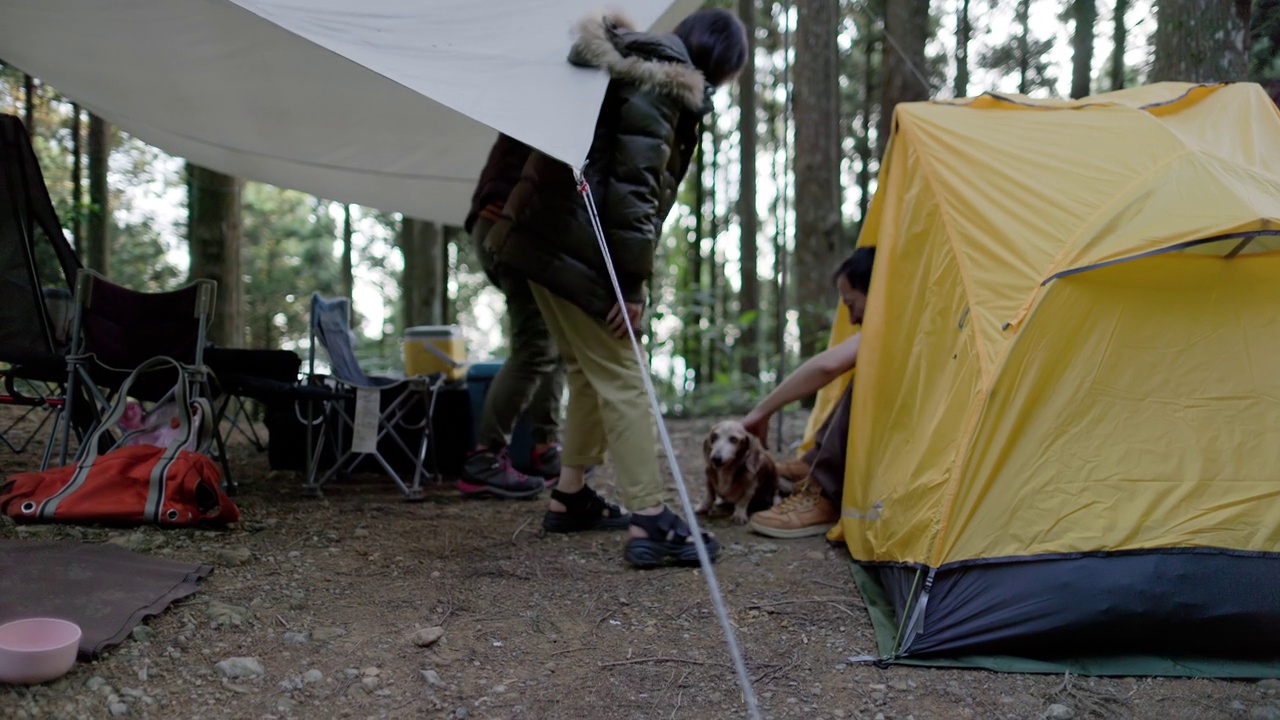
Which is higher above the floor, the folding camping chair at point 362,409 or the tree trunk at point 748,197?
the tree trunk at point 748,197

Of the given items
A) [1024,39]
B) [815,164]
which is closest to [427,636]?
[815,164]

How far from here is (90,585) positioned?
247 centimetres

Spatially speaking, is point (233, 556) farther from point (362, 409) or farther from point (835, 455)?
point (835, 455)

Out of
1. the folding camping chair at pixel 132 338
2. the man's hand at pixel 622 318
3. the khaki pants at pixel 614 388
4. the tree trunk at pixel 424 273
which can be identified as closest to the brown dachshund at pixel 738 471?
the khaki pants at pixel 614 388

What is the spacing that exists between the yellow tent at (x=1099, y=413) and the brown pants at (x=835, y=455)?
0.56 m

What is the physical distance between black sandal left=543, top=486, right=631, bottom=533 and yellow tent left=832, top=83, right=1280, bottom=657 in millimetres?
1206

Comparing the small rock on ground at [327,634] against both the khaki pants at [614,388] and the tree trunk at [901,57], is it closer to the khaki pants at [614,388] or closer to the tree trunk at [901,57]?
the khaki pants at [614,388]

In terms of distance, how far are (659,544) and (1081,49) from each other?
277 inches

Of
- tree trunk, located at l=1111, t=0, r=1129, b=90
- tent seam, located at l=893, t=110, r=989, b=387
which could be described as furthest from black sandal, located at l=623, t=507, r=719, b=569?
tree trunk, located at l=1111, t=0, r=1129, b=90

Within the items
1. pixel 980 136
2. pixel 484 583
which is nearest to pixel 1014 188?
pixel 980 136

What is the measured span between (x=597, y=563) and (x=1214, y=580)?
1.96 meters

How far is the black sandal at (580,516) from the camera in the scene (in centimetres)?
368

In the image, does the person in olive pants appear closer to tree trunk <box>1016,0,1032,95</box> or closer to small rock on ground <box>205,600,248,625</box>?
small rock on ground <box>205,600,248,625</box>

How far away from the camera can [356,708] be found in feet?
6.88
